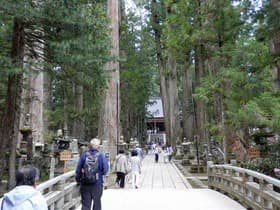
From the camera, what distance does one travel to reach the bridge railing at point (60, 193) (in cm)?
611

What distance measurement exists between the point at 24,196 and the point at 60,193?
13.4 feet

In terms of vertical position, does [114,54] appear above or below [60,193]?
above

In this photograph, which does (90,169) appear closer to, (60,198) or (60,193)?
(60,193)

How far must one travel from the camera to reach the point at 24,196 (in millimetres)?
2842

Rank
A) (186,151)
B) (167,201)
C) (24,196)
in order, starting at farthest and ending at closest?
(186,151) < (167,201) < (24,196)

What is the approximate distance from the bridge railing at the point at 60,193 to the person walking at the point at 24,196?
2395mm

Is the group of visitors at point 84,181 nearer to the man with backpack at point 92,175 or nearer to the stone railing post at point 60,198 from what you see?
the man with backpack at point 92,175

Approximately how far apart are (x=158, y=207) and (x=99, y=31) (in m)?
5.41

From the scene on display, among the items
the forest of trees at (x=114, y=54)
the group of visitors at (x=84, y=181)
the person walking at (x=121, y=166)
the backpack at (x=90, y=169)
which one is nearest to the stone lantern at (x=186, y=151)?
the forest of trees at (x=114, y=54)

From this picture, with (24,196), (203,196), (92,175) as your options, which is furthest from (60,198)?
(203,196)

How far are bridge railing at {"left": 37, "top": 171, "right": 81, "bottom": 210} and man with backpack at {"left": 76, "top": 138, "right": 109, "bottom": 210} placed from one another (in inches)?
19.8

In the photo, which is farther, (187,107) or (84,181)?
(187,107)

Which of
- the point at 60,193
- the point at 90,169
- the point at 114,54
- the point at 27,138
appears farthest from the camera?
the point at 27,138

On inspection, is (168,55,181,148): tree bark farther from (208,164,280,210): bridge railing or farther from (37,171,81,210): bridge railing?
(37,171,81,210): bridge railing
